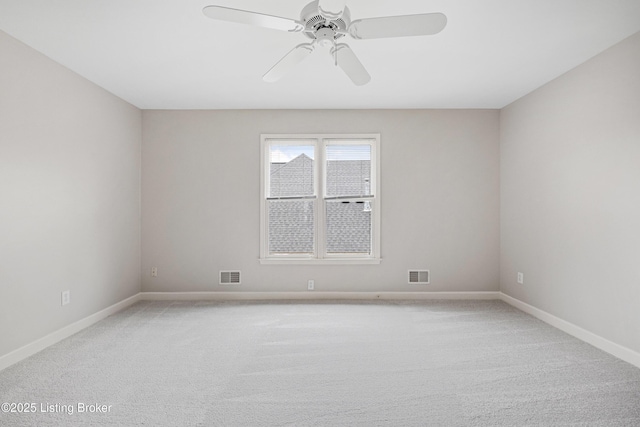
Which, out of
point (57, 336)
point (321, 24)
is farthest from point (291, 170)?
point (57, 336)

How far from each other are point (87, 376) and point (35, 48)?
2.59 m

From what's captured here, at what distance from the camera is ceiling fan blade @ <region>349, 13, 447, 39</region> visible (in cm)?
185

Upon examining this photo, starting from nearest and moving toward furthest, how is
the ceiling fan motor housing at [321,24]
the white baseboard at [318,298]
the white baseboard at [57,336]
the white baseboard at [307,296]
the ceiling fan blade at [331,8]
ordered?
the ceiling fan blade at [331,8], the ceiling fan motor housing at [321,24], the white baseboard at [57,336], the white baseboard at [318,298], the white baseboard at [307,296]

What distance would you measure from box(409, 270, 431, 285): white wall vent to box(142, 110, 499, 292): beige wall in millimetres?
69

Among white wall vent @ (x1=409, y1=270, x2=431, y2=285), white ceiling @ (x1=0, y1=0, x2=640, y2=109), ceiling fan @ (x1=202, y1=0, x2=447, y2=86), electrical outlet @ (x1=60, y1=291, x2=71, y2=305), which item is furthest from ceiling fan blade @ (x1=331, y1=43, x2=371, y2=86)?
electrical outlet @ (x1=60, y1=291, x2=71, y2=305)

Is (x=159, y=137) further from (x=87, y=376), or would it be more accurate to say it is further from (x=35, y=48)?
(x=87, y=376)

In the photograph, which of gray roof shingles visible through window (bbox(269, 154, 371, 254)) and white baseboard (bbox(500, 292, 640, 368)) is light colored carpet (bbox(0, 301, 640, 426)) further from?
gray roof shingles visible through window (bbox(269, 154, 371, 254))

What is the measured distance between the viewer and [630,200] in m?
2.68

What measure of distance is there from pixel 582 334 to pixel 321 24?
3.36 meters

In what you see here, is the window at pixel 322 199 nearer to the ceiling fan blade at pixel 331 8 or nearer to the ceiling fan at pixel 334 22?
the ceiling fan at pixel 334 22

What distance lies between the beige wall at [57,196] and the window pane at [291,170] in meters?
1.74

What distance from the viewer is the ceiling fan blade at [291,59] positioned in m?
2.28

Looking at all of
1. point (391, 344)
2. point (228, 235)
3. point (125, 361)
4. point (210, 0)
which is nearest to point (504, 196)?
point (391, 344)

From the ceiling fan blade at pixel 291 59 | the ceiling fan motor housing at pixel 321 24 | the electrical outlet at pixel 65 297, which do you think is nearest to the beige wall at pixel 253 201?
the electrical outlet at pixel 65 297
